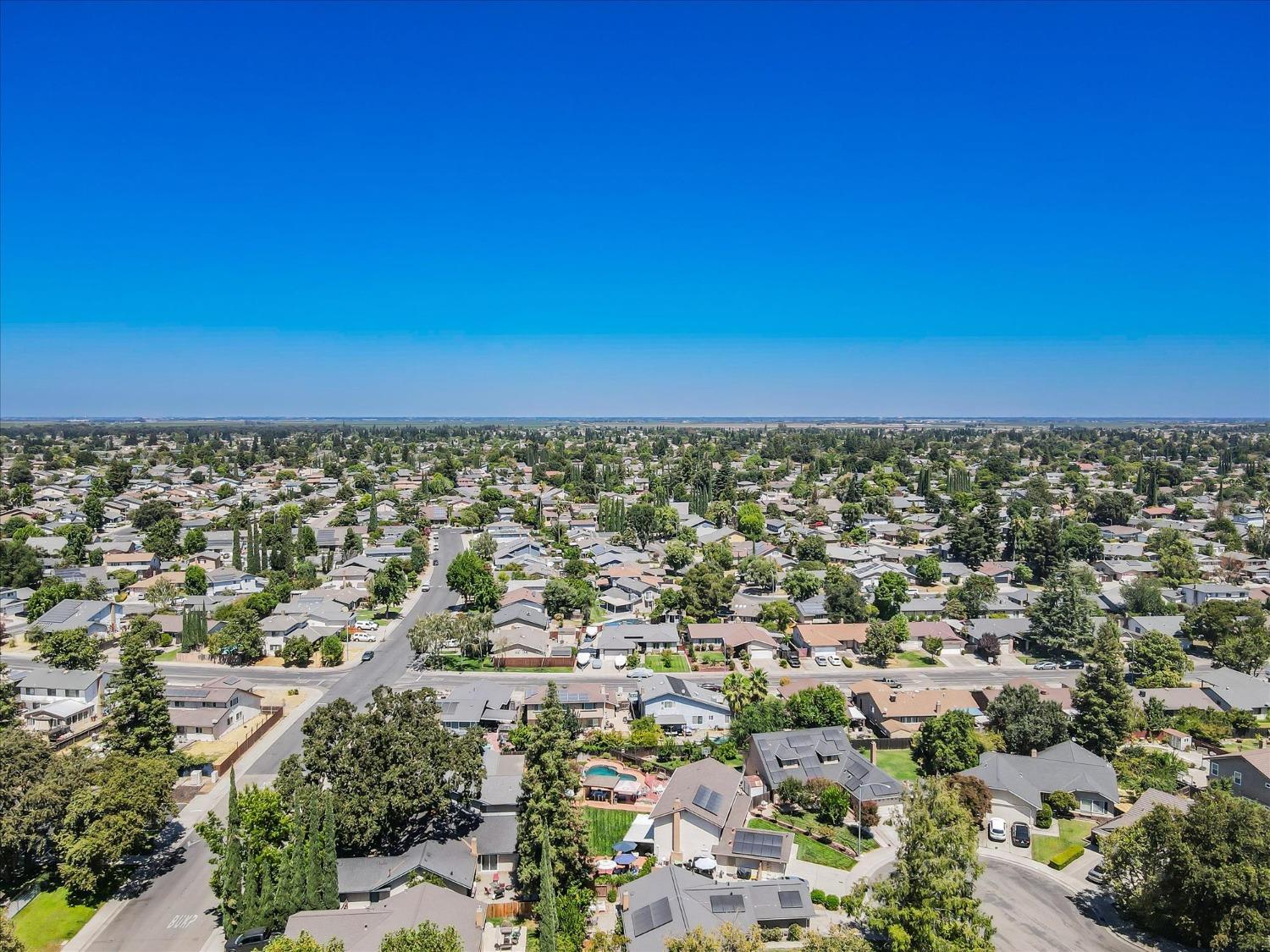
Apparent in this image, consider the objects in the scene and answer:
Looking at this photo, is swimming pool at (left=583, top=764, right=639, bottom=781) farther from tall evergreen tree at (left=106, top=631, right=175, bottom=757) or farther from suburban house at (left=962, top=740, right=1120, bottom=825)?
tall evergreen tree at (left=106, top=631, right=175, bottom=757)

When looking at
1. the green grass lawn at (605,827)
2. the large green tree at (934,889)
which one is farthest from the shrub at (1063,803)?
the green grass lawn at (605,827)

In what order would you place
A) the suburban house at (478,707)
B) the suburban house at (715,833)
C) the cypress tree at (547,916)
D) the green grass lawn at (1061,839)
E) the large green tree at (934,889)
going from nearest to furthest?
the large green tree at (934,889) → the cypress tree at (547,916) → the suburban house at (715,833) → the green grass lawn at (1061,839) → the suburban house at (478,707)

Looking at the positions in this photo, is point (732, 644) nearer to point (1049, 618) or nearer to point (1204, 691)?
point (1049, 618)

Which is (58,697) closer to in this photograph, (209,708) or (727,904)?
(209,708)

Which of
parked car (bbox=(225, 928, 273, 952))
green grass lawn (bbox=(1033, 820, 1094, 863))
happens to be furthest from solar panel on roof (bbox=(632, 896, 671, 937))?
green grass lawn (bbox=(1033, 820, 1094, 863))

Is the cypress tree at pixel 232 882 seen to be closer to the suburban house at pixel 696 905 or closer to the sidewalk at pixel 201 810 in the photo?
the sidewalk at pixel 201 810

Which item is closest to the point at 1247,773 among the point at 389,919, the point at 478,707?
the point at 389,919
